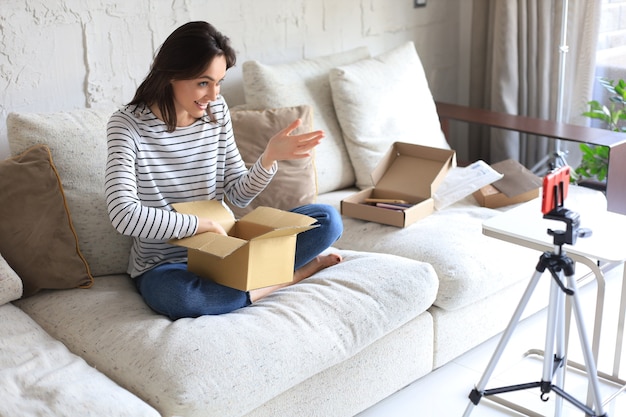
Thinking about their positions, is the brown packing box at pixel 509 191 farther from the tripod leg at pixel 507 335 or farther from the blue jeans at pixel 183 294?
the blue jeans at pixel 183 294

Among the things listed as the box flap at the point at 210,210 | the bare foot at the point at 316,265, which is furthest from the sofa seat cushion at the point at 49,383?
the bare foot at the point at 316,265

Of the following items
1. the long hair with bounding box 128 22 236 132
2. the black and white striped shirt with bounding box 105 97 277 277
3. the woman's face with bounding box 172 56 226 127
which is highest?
the long hair with bounding box 128 22 236 132

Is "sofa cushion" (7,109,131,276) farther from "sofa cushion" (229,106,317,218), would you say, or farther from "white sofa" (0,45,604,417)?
"sofa cushion" (229,106,317,218)

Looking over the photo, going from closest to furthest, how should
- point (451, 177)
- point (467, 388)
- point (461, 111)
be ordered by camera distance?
point (467, 388) → point (451, 177) → point (461, 111)

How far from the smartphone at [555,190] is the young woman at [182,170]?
65 centimetres

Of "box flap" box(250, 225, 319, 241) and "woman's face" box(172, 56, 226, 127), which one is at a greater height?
"woman's face" box(172, 56, 226, 127)

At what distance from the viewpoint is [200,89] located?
2088 mm

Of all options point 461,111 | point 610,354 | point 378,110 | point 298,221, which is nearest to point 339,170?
point 378,110

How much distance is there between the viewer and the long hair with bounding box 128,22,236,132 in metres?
2.05

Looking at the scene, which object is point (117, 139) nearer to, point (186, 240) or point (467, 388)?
→ point (186, 240)

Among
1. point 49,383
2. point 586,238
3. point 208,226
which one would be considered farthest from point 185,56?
point 586,238

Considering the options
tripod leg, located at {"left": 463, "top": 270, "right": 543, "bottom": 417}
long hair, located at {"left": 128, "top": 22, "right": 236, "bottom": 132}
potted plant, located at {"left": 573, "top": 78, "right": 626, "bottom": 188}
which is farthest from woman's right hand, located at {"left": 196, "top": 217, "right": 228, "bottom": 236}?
potted plant, located at {"left": 573, "top": 78, "right": 626, "bottom": 188}

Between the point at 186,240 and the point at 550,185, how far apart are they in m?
0.88

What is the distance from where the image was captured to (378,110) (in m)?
2.99
